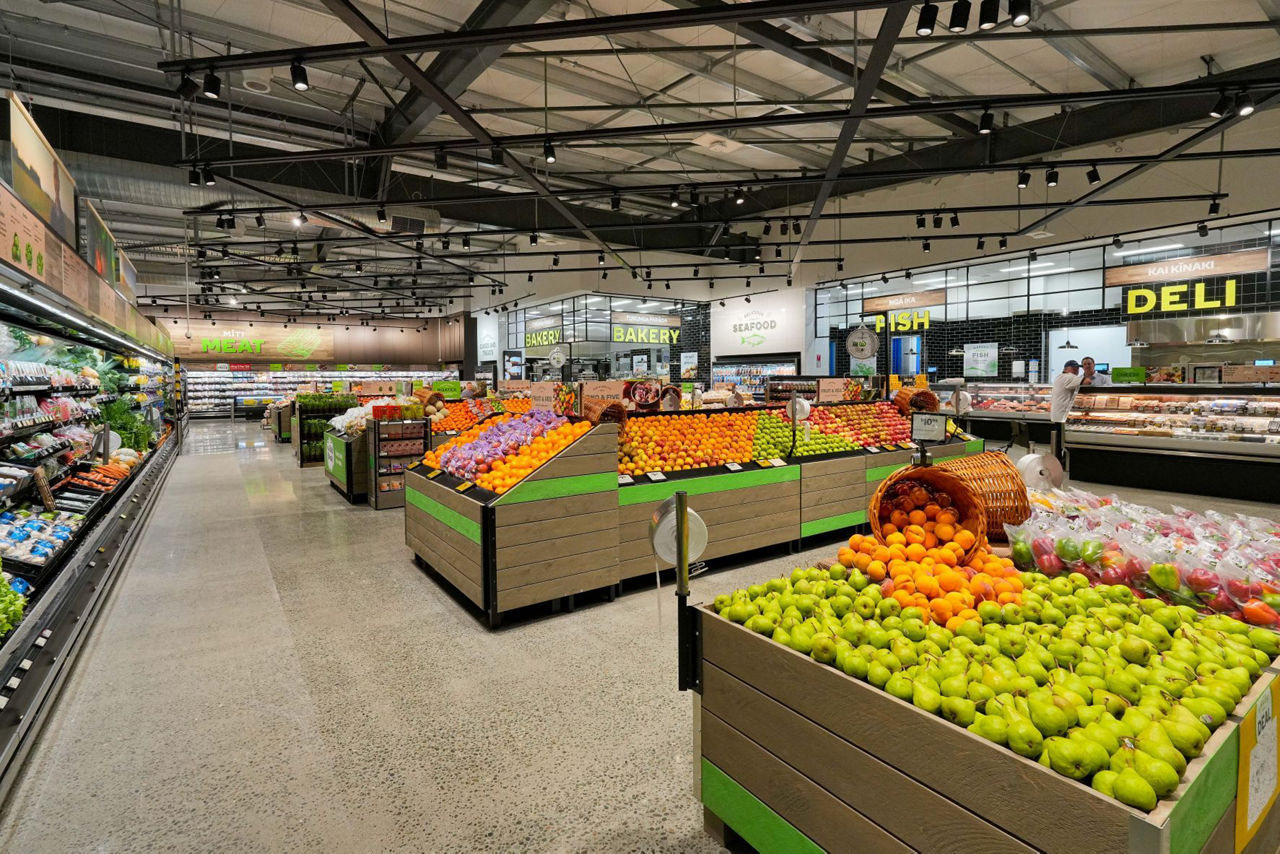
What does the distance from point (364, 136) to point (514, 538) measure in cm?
808

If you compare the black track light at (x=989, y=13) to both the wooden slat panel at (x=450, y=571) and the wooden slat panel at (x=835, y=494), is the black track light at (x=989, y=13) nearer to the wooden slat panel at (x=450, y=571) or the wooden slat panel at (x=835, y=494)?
the wooden slat panel at (x=835, y=494)

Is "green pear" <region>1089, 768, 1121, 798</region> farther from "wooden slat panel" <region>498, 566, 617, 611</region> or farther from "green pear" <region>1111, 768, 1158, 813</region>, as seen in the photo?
"wooden slat panel" <region>498, 566, 617, 611</region>

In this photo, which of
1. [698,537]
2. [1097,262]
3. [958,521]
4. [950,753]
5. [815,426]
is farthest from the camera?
[1097,262]

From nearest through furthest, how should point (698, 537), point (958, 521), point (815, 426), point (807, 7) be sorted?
point (698, 537) < point (958, 521) < point (807, 7) < point (815, 426)

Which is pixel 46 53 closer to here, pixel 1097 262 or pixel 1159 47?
pixel 1159 47

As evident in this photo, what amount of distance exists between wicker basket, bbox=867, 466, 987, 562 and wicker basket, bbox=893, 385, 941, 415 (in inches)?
171

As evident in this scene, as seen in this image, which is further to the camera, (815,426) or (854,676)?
(815,426)

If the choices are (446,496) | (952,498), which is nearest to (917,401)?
(952,498)

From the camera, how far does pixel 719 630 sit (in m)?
1.91

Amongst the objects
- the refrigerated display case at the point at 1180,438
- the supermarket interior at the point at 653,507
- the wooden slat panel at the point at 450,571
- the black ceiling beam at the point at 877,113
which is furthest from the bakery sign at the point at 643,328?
the wooden slat panel at the point at 450,571

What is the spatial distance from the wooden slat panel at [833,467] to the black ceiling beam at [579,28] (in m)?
3.33

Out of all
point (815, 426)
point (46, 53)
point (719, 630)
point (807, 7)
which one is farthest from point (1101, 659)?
point (46, 53)

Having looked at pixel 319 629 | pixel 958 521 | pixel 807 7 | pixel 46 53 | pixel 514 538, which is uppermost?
pixel 46 53

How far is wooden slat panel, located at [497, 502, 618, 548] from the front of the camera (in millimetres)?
3803
